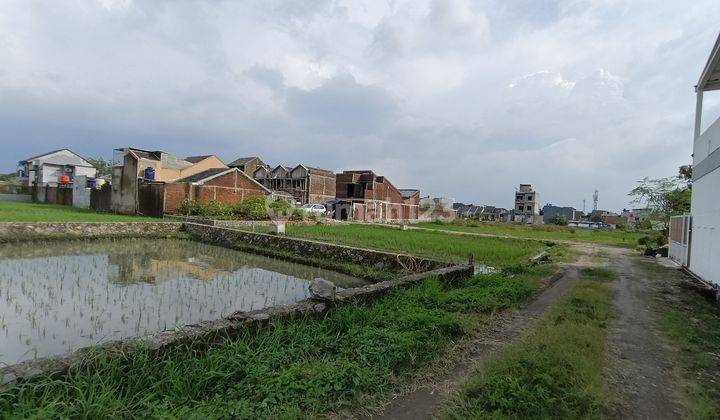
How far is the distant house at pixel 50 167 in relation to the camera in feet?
147

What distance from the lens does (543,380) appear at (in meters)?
3.45

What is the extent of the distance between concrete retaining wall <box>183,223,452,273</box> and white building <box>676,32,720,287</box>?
253 inches

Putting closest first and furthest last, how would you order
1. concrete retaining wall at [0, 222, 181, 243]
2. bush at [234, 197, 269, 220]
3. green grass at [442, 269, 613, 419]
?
green grass at [442, 269, 613, 419]
concrete retaining wall at [0, 222, 181, 243]
bush at [234, 197, 269, 220]

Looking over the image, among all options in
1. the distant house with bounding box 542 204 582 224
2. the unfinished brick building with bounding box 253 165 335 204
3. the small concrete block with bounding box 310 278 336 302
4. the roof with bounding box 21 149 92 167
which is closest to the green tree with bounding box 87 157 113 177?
the roof with bounding box 21 149 92 167

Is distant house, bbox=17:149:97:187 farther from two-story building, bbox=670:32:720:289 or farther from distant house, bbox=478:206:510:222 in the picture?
distant house, bbox=478:206:510:222

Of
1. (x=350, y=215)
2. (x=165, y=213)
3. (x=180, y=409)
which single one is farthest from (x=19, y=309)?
(x=350, y=215)

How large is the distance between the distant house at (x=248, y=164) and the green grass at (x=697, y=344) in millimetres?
46184

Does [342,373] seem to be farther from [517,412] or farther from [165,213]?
[165,213]

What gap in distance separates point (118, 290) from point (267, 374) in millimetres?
5964

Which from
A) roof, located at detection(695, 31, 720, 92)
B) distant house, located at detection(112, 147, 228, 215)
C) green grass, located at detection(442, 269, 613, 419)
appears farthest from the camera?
distant house, located at detection(112, 147, 228, 215)

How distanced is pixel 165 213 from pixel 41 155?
3572 centimetres

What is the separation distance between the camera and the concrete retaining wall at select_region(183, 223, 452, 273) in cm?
1094

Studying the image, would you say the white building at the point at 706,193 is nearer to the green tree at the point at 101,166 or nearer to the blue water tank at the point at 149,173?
the blue water tank at the point at 149,173

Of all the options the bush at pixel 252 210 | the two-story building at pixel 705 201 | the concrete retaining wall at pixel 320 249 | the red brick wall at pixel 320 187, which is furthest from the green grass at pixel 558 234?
the concrete retaining wall at pixel 320 249
